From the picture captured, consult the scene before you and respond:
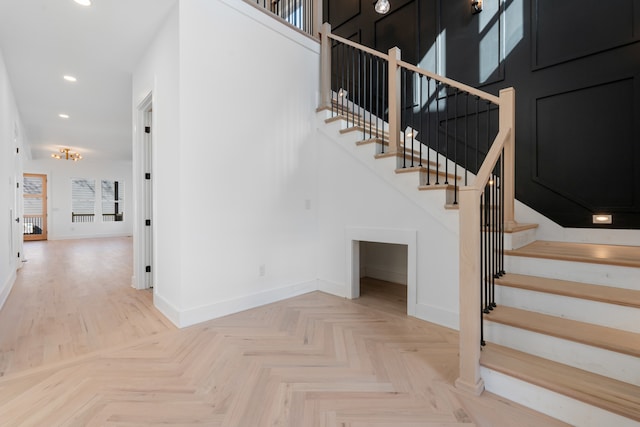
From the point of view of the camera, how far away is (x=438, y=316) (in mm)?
2664

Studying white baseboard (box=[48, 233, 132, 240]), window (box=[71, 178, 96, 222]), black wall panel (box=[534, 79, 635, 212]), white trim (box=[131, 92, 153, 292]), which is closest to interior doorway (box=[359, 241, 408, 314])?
black wall panel (box=[534, 79, 635, 212])

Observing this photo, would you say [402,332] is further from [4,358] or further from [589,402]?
[4,358]

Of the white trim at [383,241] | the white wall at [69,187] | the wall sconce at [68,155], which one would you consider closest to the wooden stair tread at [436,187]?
the white trim at [383,241]

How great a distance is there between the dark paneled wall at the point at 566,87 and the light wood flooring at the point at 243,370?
1.94 metres

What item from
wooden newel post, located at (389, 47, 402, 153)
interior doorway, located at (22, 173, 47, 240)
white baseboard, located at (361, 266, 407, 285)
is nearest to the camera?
wooden newel post, located at (389, 47, 402, 153)

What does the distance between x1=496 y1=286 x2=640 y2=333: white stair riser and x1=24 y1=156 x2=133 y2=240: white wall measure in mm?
12393

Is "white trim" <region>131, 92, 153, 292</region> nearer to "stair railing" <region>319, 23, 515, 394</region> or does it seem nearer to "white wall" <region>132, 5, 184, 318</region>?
"white wall" <region>132, 5, 184, 318</region>

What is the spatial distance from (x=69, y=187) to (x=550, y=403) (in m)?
13.2

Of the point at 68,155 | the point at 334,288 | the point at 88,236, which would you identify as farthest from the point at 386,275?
the point at 88,236

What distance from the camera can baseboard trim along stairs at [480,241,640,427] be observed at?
4.66 ft

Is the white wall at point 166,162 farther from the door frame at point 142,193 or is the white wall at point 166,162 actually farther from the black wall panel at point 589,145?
the black wall panel at point 589,145

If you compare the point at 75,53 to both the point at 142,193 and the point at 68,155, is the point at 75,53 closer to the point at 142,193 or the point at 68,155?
the point at 142,193

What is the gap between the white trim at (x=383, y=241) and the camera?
2.84 m

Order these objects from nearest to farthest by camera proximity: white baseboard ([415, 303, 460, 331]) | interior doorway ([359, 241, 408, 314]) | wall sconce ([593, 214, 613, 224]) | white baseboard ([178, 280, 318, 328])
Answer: white baseboard ([415, 303, 460, 331])
white baseboard ([178, 280, 318, 328])
wall sconce ([593, 214, 613, 224])
interior doorway ([359, 241, 408, 314])
